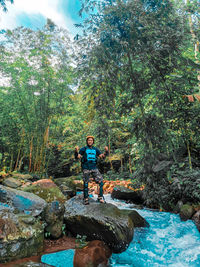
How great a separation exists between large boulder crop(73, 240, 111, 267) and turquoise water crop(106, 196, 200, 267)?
21 cm

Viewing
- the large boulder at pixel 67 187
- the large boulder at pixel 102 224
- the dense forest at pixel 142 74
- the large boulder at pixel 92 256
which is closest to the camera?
the large boulder at pixel 92 256

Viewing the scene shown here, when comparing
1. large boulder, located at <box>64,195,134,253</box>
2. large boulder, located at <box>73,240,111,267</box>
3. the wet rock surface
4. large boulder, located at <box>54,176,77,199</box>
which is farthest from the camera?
large boulder, located at <box>54,176,77,199</box>

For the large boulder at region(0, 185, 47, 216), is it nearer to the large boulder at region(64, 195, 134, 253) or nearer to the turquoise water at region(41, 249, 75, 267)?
the large boulder at region(64, 195, 134, 253)

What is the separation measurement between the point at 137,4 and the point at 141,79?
166 cm

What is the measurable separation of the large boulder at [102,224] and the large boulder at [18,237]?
2.41ft

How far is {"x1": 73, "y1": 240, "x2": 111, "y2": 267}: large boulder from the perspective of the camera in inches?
85.5

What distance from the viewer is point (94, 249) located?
2.34 metres

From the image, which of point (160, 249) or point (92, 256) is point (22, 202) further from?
point (160, 249)

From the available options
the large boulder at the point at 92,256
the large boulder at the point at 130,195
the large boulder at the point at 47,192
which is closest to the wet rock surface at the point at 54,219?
the large boulder at the point at 92,256

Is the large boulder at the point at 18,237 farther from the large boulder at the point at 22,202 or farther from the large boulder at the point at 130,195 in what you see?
Result: the large boulder at the point at 130,195

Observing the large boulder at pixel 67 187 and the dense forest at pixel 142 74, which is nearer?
the dense forest at pixel 142 74

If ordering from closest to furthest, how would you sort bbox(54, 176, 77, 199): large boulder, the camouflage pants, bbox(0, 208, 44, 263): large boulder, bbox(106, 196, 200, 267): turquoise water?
bbox(0, 208, 44, 263): large boulder < bbox(106, 196, 200, 267): turquoise water < the camouflage pants < bbox(54, 176, 77, 199): large boulder

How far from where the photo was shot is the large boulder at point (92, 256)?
2.17 m

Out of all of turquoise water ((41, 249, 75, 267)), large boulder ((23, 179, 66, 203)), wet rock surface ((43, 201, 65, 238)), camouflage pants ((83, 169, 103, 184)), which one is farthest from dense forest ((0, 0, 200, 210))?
turquoise water ((41, 249, 75, 267))
